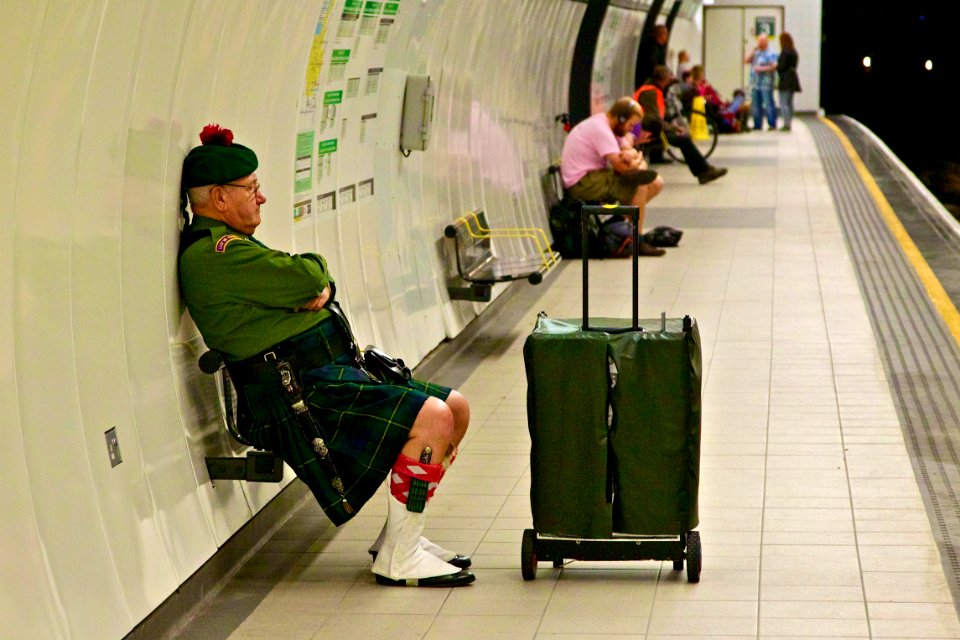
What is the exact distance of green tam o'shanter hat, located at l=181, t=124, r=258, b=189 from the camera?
401cm

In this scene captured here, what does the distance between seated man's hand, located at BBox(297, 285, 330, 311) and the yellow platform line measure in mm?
4592

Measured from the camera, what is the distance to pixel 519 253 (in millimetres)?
9750

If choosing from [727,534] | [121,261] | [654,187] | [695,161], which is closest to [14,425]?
[121,261]

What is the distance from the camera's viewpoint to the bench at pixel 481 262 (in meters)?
7.73

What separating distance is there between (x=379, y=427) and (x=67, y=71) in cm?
142

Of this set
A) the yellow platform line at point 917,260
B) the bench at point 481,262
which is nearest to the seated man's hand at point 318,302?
the bench at point 481,262

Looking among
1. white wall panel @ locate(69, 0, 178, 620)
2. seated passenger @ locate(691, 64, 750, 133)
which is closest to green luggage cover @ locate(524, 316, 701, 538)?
white wall panel @ locate(69, 0, 178, 620)

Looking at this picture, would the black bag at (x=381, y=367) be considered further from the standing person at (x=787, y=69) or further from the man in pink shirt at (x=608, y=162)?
the standing person at (x=787, y=69)

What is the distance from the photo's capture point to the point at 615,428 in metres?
3.99

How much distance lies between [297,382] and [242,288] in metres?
0.34

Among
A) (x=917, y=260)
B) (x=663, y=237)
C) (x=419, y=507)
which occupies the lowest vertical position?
(x=917, y=260)

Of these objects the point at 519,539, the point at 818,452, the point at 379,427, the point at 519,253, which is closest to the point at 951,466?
the point at 818,452

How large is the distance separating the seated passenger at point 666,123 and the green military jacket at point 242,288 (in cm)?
1172

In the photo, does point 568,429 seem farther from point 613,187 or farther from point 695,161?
point 695,161
